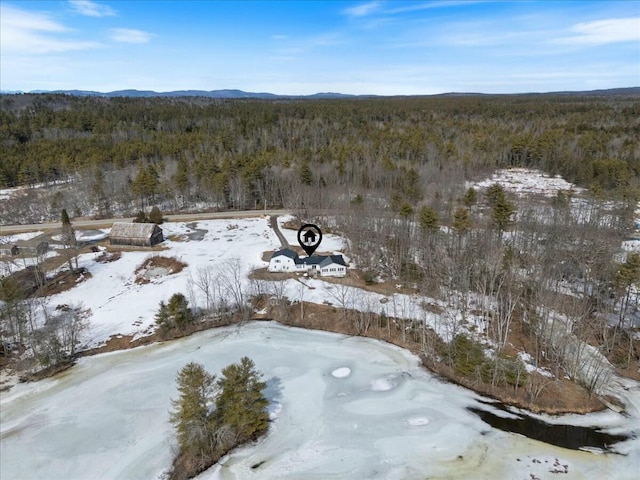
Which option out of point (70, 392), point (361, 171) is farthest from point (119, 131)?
point (70, 392)

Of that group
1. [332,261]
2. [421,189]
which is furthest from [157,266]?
[421,189]

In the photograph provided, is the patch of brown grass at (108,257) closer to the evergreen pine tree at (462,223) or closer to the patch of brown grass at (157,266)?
the patch of brown grass at (157,266)

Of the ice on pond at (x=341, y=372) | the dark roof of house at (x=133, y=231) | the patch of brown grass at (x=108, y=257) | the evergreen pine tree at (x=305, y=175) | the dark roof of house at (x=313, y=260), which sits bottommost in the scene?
the ice on pond at (x=341, y=372)

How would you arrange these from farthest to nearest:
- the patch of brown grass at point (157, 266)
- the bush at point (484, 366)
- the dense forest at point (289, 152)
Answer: the dense forest at point (289, 152) → the patch of brown grass at point (157, 266) → the bush at point (484, 366)

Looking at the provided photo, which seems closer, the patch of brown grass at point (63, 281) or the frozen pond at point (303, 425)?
the frozen pond at point (303, 425)

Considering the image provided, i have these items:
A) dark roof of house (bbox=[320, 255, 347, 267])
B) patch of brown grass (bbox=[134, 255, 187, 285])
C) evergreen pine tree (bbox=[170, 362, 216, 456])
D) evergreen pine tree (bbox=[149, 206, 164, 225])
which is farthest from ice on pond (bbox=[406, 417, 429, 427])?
evergreen pine tree (bbox=[149, 206, 164, 225])

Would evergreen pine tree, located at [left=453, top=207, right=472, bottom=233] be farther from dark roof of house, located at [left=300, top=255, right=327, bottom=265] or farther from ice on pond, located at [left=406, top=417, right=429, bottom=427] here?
ice on pond, located at [left=406, top=417, right=429, bottom=427]

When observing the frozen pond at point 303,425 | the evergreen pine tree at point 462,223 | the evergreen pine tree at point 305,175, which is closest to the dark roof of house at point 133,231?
the frozen pond at point 303,425
